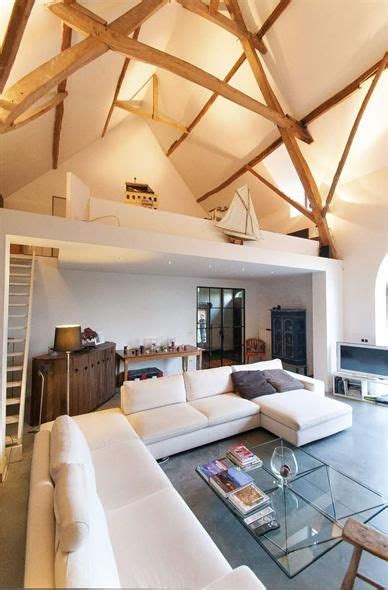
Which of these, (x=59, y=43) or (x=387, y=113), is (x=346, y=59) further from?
(x=59, y=43)

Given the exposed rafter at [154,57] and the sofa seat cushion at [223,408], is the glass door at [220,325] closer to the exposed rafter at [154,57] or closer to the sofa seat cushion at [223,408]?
the sofa seat cushion at [223,408]

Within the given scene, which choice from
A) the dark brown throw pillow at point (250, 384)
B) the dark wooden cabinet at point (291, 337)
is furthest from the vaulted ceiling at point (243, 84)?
the dark brown throw pillow at point (250, 384)

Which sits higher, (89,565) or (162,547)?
(89,565)

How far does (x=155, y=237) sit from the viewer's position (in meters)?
3.70

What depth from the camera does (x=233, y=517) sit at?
2160 millimetres

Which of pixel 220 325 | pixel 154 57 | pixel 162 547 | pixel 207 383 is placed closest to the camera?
pixel 162 547

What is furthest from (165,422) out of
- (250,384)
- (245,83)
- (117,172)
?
(117,172)

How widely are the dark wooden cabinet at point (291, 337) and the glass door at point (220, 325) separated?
3.63 ft

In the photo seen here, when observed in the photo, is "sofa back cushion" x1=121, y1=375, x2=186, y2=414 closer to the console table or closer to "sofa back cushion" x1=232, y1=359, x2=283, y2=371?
"sofa back cushion" x1=232, y1=359, x2=283, y2=371

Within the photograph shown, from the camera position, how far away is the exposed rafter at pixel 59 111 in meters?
3.09

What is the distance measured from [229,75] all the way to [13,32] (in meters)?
4.04

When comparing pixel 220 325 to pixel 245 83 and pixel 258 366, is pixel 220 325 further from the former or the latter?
pixel 245 83

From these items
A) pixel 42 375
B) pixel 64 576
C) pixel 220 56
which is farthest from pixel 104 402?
pixel 220 56

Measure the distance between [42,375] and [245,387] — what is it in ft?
9.49
